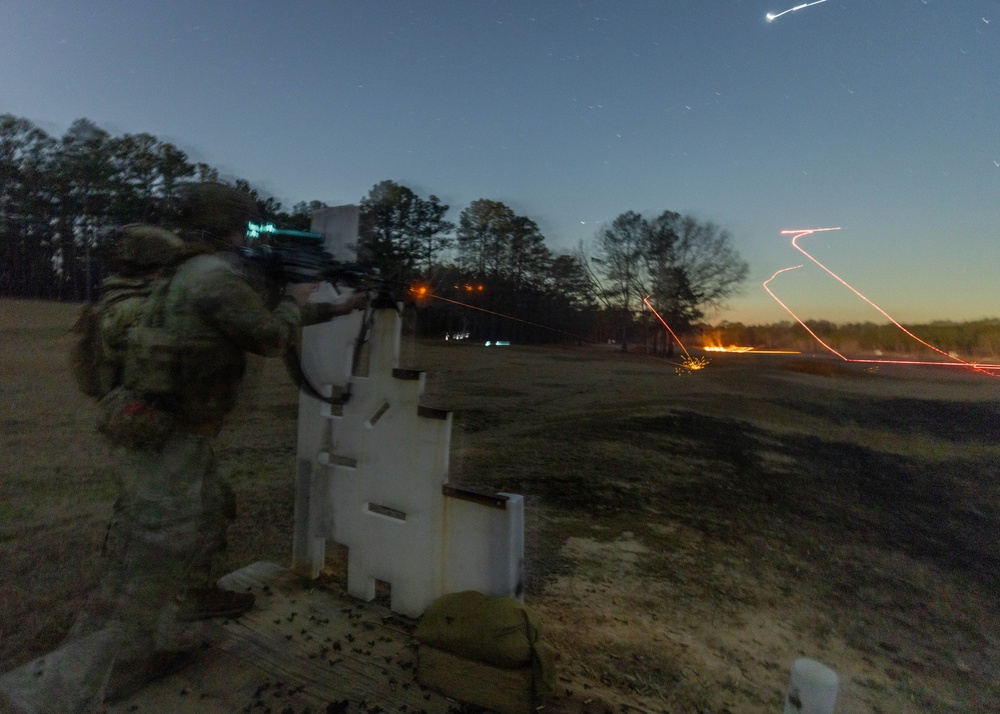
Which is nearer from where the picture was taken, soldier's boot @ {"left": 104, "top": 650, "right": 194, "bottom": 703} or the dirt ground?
soldier's boot @ {"left": 104, "top": 650, "right": 194, "bottom": 703}

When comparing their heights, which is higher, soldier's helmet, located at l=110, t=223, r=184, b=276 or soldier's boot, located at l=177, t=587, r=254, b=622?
soldier's helmet, located at l=110, t=223, r=184, b=276

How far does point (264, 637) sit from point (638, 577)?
2177 millimetres

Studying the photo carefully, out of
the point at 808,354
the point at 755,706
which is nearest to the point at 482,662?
the point at 755,706

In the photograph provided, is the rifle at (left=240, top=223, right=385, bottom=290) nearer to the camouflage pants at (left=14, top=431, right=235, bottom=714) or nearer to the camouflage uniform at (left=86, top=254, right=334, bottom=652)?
the camouflage uniform at (left=86, top=254, right=334, bottom=652)

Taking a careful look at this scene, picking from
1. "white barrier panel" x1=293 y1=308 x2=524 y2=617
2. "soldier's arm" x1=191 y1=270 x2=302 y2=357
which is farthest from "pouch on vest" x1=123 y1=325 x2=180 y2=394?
"white barrier panel" x1=293 y1=308 x2=524 y2=617

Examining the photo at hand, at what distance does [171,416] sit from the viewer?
1890 mm

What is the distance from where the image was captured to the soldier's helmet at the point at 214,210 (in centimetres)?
205

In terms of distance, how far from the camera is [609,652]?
228 cm

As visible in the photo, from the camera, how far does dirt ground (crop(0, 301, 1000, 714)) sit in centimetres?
229

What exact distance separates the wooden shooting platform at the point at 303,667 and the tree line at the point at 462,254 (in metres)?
1.55

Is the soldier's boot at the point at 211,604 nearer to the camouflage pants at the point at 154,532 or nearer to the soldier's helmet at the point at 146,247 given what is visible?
the camouflage pants at the point at 154,532

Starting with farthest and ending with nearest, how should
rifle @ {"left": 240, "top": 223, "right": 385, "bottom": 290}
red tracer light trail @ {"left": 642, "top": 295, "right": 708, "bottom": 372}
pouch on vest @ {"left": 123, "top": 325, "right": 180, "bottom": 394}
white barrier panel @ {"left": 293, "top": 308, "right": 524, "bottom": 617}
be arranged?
red tracer light trail @ {"left": 642, "top": 295, "right": 708, "bottom": 372}
rifle @ {"left": 240, "top": 223, "right": 385, "bottom": 290}
white barrier panel @ {"left": 293, "top": 308, "right": 524, "bottom": 617}
pouch on vest @ {"left": 123, "top": 325, "right": 180, "bottom": 394}

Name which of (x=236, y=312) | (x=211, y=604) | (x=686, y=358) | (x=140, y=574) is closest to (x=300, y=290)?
(x=236, y=312)

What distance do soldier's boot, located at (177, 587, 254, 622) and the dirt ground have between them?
699mm
